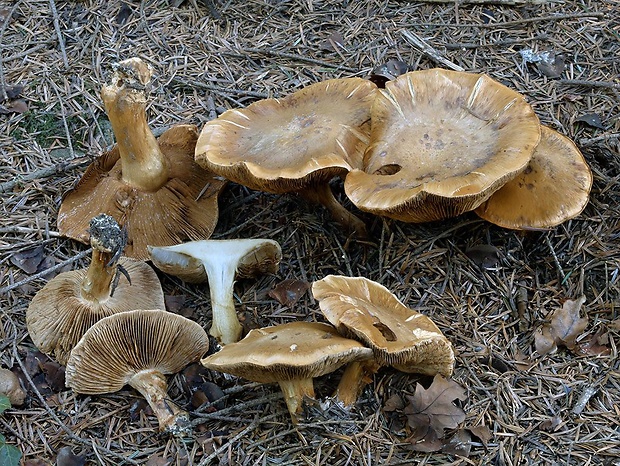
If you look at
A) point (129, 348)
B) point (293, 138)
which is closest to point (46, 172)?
point (129, 348)

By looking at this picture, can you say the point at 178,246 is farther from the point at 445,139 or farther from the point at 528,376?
the point at 528,376

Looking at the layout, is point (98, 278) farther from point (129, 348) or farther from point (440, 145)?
point (440, 145)

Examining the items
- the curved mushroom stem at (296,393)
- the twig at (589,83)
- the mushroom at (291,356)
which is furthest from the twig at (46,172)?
the twig at (589,83)

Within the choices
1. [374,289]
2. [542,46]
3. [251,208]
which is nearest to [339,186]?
[251,208]

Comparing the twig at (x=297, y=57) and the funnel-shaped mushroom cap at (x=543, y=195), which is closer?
the funnel-shaped mushroom cap at (x=543, y=195)

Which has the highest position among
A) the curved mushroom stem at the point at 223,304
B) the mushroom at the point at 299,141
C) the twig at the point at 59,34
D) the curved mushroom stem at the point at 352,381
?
the twig at the point at 59,34

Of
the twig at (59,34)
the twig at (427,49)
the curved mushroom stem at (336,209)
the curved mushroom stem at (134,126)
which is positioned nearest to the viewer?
the curved mushroom stem at (134,126)

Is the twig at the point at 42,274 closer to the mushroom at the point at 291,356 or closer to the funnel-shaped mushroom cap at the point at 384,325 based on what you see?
the mushroom at the point at 291,356
